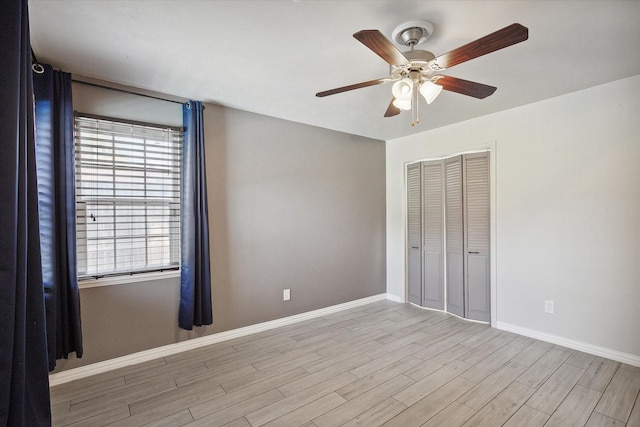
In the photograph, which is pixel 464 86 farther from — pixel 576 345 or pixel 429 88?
pixel 576 345

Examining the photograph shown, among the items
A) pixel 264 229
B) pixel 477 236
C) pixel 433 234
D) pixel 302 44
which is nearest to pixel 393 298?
pixel 433 234

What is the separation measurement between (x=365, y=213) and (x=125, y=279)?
3085 millimetres

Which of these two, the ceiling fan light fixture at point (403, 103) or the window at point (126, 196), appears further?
the window at point (126, 196)

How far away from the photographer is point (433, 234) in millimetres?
4297

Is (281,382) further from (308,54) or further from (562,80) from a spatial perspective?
(562,80)

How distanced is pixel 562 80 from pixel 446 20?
5.17 ft

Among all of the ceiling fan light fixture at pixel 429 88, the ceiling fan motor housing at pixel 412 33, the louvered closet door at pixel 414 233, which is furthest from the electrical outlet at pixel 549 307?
the ceiling fan motor housing at pixel 412 33

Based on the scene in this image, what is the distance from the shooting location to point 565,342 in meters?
3.07

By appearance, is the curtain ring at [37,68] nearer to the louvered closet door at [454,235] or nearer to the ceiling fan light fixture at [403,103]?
the ceiling fan light fixture at [403,103]

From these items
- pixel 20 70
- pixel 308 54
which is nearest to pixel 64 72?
pixel 20 70

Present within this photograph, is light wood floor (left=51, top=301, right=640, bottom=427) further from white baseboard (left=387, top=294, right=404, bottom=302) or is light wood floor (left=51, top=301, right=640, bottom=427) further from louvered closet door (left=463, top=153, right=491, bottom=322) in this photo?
white baseboard (left=387, top=294, right=404, bottom=302)

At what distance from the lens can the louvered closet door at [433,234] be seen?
166 inches

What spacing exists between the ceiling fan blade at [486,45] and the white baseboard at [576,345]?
2.93m

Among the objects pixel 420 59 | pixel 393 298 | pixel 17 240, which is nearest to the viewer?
pixel 17 240
